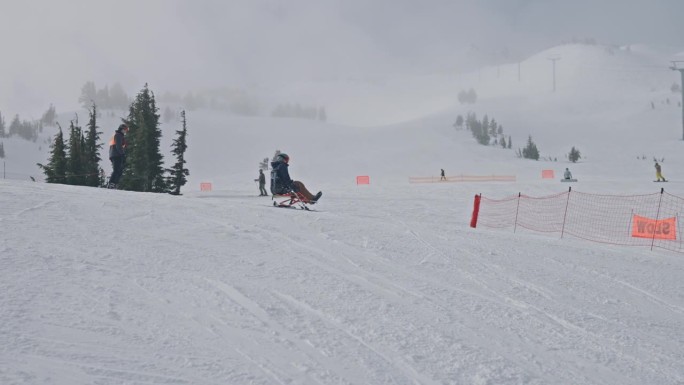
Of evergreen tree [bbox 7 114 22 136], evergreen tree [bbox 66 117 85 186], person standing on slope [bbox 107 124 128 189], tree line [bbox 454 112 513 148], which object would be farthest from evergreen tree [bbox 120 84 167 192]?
evergreen tree [bbox 7 114 22 136]

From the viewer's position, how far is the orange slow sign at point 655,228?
15834 mm

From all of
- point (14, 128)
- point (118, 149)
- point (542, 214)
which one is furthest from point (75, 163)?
point (14, 128)

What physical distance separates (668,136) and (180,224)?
155168 millimetres

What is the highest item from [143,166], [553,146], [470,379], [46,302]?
[553,146]

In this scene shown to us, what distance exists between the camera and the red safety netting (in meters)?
16.5

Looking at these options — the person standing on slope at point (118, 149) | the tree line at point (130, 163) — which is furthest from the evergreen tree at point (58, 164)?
the person standing on slope at point (118, 149)

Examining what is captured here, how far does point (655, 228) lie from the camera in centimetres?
1580

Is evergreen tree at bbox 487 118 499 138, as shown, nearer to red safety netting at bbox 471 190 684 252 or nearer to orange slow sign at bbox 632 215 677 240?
red safety netting at bbox 471 190 684 252

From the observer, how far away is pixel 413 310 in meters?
5.68

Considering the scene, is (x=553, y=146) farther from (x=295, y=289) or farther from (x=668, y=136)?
(x=295, y=289)

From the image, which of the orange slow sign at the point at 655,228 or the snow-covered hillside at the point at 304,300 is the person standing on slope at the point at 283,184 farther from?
the orange slow sign at the point at 655,228

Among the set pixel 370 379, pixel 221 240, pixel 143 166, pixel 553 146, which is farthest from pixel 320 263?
pixel 553 146

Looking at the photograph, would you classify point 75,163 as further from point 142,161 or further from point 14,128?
point 14,128

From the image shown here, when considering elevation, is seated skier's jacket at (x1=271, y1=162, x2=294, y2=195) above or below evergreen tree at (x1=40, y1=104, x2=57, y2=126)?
below
